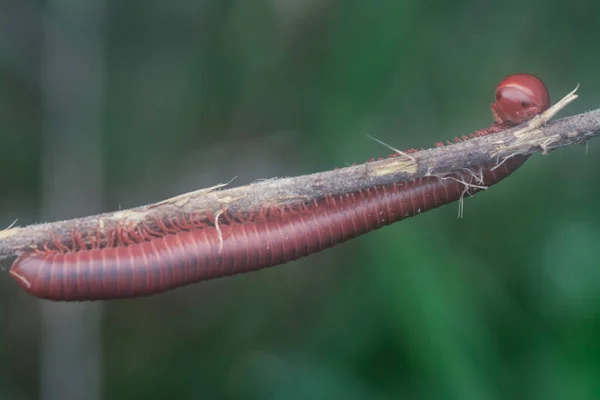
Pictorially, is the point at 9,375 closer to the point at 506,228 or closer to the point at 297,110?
the point at 297,110

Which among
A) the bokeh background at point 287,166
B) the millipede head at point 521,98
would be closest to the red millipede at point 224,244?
the millipede head at point 521,98

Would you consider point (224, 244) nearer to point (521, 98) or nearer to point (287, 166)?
point (287, 166)

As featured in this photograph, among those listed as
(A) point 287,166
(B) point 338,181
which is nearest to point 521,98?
(B) point 338,181

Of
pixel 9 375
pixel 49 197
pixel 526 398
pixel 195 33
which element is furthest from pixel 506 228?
pixel 9 375

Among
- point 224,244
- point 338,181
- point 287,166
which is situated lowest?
point 224,244

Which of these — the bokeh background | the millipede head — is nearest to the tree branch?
the millipede head

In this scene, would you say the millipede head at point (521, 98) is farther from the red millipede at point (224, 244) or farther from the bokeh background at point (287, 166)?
the bokeh background at point (287, 166)
